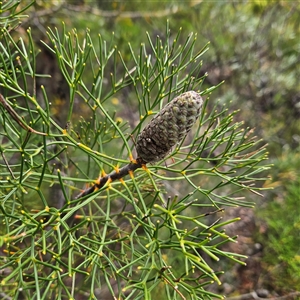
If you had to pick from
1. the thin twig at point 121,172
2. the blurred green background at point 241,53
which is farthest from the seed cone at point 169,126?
the blurred green background at point 241,53

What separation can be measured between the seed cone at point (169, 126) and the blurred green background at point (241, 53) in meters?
1.15

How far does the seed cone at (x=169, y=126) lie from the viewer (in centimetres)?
61

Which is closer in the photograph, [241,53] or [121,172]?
[121,172]

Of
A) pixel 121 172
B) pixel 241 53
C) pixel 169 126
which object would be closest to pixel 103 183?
pixel 121 172

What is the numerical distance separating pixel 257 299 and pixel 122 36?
153 cm

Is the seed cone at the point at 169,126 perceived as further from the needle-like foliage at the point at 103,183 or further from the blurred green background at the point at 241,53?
the blurred green background at the point at 241,53

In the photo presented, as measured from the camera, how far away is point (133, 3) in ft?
6.98

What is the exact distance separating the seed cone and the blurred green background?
1153 mm

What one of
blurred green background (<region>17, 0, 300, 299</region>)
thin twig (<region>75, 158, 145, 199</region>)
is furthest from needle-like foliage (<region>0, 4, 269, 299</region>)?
blurred green background (<region>17, 0, 300, 299</region>)

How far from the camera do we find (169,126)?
0.63m

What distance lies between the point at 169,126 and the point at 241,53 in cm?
176

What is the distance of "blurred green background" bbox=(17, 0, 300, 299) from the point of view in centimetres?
182

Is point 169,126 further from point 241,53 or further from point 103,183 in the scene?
point 241,53

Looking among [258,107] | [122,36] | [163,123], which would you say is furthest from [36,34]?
[163,123]
